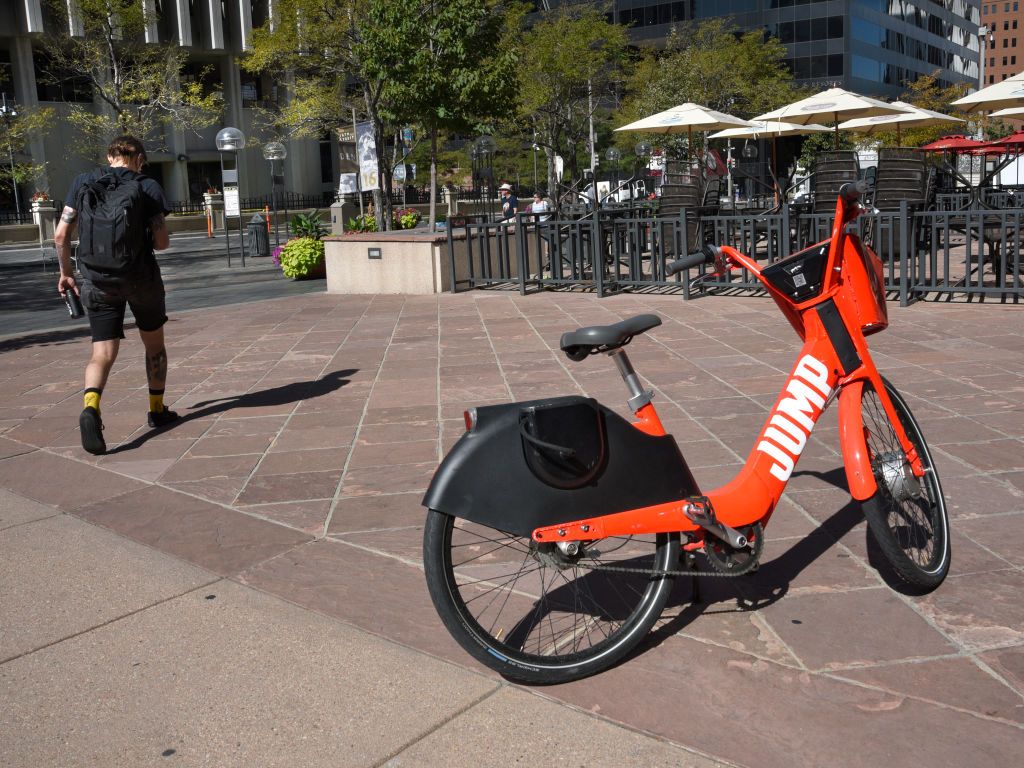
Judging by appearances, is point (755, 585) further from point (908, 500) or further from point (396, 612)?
point (396, 612)

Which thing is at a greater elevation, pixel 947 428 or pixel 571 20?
pixel 571 20

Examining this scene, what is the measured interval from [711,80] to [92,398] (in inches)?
1796

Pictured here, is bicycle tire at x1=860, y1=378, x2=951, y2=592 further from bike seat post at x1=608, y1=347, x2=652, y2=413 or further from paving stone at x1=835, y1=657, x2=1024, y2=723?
bike seat post at x1=608, y1=347, x2=652, y2=413

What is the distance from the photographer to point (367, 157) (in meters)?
21.4

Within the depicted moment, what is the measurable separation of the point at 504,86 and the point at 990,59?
170247 millimetres

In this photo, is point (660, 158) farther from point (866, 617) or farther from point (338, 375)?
point (866, 617)

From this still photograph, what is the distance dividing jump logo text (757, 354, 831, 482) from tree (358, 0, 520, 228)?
17.1m

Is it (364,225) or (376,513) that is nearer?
(376,513)

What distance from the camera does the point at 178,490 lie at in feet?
17.5

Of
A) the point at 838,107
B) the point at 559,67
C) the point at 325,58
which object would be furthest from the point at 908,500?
the point at 559,67

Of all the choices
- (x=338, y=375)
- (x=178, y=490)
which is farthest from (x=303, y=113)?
(x=178, y=490)

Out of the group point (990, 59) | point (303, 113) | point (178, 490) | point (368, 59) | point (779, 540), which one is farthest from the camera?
point (990, 59)

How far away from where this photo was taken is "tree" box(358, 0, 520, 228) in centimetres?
1941

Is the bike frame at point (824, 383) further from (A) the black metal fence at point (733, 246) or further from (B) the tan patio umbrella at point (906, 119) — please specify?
(B) the tan patio umbrella at point (906, 119)
